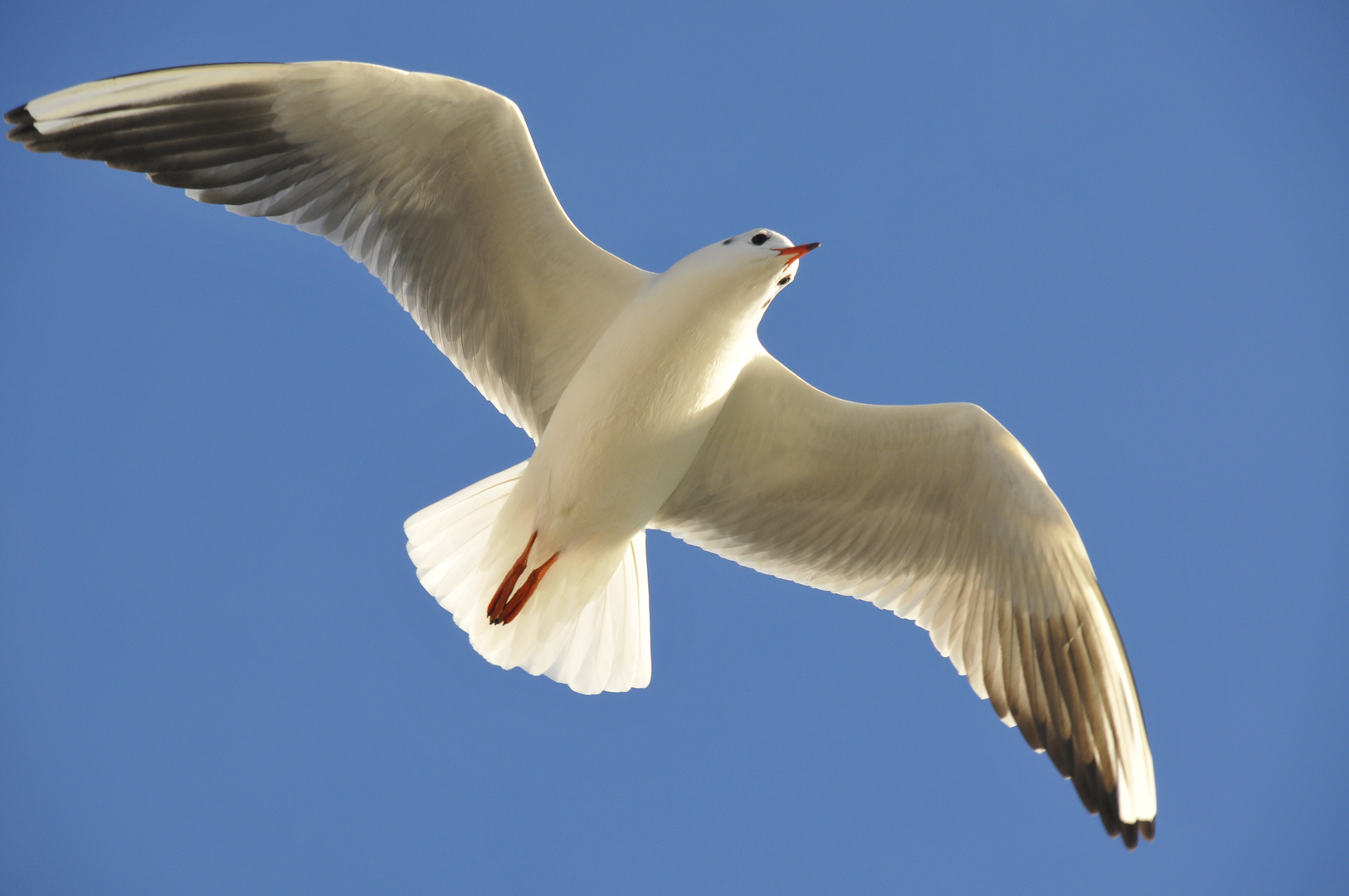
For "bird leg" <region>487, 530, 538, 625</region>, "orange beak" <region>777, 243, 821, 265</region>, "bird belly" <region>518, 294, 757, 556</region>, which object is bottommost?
"bird leg" <region>487, 530, 538, 625</region>

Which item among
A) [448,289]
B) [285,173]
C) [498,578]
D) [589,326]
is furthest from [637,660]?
[285,173]

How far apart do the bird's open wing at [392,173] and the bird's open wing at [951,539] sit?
0.88 m

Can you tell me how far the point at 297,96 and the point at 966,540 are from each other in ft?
11.2

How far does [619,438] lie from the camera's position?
4918 mm

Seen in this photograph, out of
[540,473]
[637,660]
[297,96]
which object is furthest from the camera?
[637,660]

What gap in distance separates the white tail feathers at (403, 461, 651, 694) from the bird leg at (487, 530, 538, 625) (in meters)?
0.08

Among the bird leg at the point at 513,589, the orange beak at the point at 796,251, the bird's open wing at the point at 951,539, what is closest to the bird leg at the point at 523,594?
the bird leg at the point at 513,589

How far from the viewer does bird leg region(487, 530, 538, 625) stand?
5.14 meters

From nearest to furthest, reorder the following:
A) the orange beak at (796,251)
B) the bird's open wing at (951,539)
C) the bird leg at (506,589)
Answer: the orange beak at (796,251) < the bird's open wing at (951,539) < the bird leg at (506,589)

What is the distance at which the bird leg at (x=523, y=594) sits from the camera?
5180 mm

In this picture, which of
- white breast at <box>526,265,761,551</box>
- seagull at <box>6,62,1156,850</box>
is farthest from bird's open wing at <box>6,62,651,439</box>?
white breast at <box>526,265,761,551</box>

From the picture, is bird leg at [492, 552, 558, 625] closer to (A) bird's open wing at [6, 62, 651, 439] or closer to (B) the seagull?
(B) the seagull

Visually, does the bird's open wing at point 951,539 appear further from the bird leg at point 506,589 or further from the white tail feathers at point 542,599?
the bird leg at point 506,589

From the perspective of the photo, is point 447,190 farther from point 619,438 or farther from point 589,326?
point 619,438
